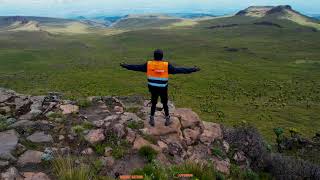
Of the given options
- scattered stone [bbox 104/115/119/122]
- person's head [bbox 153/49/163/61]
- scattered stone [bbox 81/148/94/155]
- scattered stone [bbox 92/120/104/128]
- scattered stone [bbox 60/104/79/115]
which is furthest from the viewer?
scattered stone [bbox 60/104/79/115]

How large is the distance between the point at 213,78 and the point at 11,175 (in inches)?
1793

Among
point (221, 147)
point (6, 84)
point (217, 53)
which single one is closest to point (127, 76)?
point (6, 84)

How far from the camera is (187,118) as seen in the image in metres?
15.7

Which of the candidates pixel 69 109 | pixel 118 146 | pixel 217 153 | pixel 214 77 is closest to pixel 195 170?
pixel 118 146

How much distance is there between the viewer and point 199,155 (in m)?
13.5

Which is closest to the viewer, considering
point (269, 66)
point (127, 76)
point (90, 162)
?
point (90, 162)

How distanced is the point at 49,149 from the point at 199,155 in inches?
184

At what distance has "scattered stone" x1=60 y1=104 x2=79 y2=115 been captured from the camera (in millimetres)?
15461

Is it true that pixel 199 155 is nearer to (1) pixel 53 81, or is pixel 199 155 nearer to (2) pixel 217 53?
(1) pixel 53 81

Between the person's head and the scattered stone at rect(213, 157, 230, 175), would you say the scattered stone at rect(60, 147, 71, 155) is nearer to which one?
the person's head

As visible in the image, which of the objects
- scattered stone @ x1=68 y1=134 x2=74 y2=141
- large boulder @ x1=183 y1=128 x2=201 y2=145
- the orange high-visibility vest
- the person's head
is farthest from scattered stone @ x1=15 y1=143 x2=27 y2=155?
large boulder @ x1=183 y1=128 x2=201 y2=145

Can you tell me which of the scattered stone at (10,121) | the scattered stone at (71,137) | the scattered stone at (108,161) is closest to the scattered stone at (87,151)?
the scattered stone at (108,161)

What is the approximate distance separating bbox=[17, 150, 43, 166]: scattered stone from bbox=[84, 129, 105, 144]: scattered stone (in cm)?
167

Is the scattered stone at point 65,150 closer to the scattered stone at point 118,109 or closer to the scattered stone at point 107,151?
the scattered stone at point 107,151
